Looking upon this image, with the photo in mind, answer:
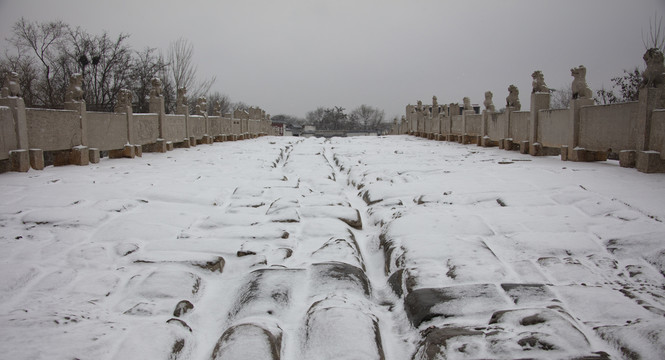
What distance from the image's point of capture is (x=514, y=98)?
12.0 meters

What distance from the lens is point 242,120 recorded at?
2394 cm

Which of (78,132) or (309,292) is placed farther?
(78,132)

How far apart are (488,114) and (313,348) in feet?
42.9

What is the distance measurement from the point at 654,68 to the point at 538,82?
3761mm

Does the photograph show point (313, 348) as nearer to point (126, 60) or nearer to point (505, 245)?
point (505, 245)

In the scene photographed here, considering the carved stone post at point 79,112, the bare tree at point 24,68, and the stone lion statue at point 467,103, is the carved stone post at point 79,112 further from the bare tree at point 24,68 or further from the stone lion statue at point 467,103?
the bare tree at point 24,68

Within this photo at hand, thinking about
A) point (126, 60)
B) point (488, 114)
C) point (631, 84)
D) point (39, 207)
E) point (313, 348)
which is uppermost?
point (126, 60)

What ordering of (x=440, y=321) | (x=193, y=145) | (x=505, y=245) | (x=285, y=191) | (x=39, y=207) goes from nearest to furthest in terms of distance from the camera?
(x=440, y=321), (x=505, y=245), (x=39, y=207), (x=285, y=191), (x=193, y=145)

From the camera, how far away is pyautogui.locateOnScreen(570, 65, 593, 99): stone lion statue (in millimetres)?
8320

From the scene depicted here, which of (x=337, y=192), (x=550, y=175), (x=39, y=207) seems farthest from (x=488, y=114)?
(x=39, y=207)

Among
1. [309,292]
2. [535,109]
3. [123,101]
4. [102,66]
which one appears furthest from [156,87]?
[102,66]

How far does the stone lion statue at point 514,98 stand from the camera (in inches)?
470

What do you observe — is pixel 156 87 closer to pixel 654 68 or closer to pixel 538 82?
pixel 538 82

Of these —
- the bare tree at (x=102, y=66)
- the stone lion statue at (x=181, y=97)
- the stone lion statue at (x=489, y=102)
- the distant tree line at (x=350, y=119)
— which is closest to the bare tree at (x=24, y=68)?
the bare tree at (x=102, y=66)
